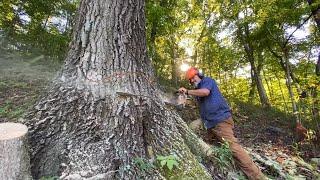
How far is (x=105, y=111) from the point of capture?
3504 mm

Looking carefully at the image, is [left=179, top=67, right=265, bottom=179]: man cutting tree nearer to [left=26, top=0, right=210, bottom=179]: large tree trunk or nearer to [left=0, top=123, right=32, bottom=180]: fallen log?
[left=26, top=0, right=210, bottom=179]: large tree trunk

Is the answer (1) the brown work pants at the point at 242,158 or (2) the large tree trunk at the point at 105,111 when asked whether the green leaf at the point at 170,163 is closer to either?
(2) the large tree trunk at the point at 105,111

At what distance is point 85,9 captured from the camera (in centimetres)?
378

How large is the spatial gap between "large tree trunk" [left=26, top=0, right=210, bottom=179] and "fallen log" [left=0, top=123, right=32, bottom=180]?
37 cm

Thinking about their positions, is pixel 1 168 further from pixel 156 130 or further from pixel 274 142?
pixel 274 142

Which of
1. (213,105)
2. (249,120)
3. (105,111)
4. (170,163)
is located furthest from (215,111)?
(249,120)

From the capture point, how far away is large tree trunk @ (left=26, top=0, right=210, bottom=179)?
10.7 feet

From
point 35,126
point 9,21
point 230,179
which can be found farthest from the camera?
point 9,21

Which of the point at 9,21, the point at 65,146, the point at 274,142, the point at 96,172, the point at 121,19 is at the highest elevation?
the point at 9,21

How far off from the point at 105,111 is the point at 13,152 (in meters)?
1.03

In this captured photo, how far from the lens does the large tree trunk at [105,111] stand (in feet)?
10.7

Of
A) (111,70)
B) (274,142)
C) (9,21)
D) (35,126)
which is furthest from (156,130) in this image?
(9,21)

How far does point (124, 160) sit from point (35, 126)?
1021mm

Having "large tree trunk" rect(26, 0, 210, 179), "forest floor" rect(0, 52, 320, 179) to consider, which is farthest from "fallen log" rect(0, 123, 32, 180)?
"forest floor" rect(0, 52, 320, 179)
